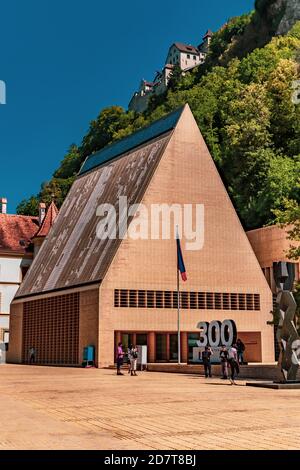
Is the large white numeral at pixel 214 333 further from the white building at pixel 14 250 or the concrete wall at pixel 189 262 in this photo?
the white building at pixel 14 250

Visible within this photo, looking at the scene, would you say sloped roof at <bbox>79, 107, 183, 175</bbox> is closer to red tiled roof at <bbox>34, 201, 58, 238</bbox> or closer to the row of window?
red tiled roof at <bbox>34, 201, 58, 238</bbox>

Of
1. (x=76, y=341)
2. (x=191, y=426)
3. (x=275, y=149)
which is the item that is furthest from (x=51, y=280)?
(x=191, y=426)

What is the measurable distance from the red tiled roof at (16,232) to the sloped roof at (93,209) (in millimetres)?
11113

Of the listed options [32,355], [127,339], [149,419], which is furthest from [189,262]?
[149,419]

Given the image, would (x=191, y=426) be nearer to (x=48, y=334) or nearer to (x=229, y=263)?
(x=229, y=263)

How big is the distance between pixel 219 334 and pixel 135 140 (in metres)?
24.3

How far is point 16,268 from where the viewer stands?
6744 centimetres

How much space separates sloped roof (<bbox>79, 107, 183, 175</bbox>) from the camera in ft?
157

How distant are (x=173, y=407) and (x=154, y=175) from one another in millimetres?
30746

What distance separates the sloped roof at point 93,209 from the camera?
44.3 m

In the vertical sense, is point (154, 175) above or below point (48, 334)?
above

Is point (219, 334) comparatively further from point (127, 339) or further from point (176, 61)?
point (176, 61)

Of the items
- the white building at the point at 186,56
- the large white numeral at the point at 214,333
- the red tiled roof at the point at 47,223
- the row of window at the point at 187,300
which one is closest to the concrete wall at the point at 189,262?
the row of window at the point at 187,300
